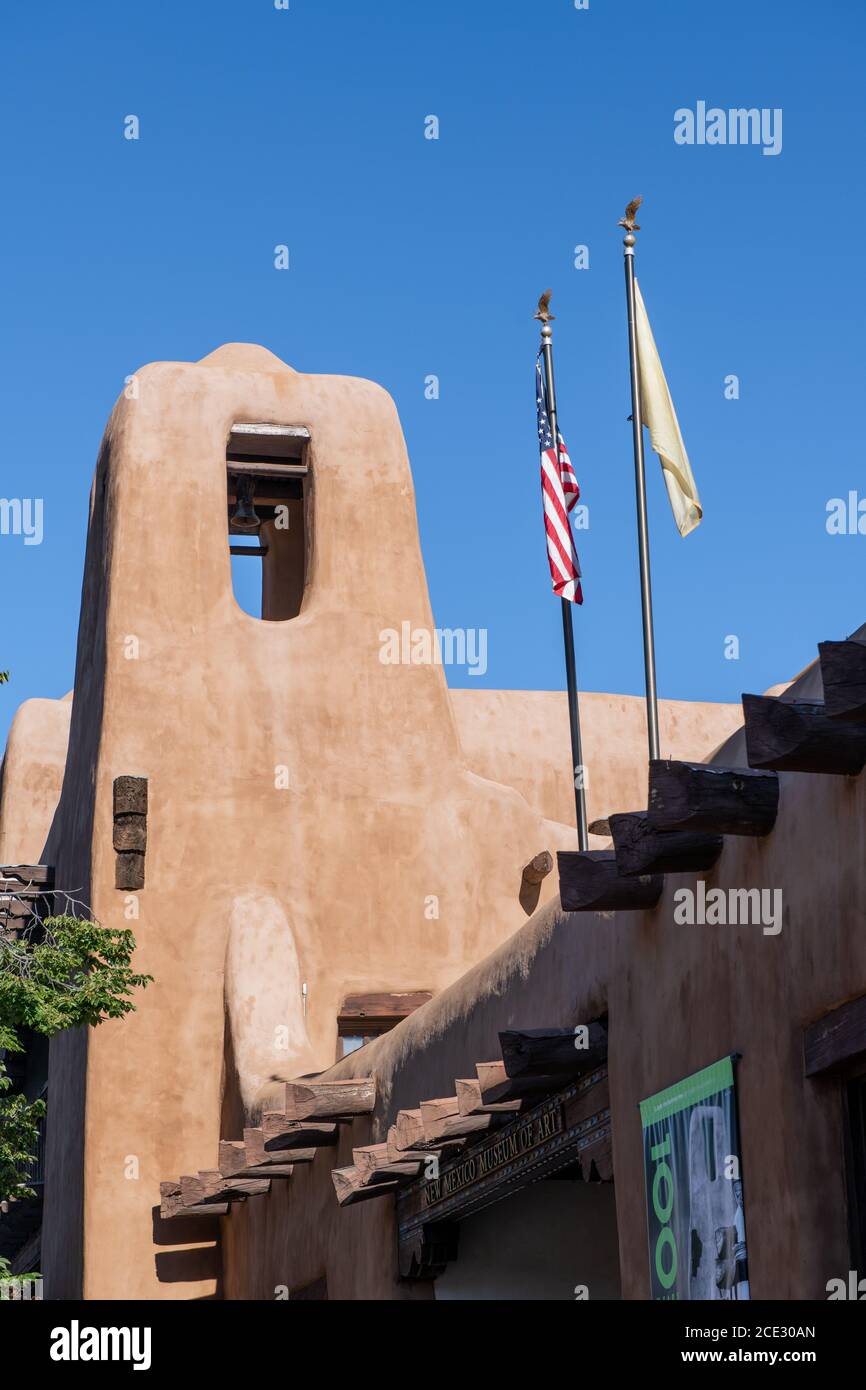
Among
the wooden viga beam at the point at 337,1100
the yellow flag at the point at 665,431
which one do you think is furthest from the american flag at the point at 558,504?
the wooden viga beam at the point at 337,1100

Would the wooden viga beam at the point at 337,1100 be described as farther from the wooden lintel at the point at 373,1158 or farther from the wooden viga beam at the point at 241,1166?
the wooden viga beam at the point at 241,1166

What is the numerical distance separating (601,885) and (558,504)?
6.06 meters

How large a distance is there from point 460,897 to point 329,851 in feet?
4.07

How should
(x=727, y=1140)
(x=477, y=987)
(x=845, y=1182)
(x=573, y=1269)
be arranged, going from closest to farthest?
(x=845, y=1182)
(x=727, y=1140)
(x=477, y=987)
(x=573, y=1269)

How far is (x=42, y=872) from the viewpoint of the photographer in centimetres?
1870

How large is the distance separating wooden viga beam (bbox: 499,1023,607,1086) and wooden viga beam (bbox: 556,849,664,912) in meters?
0.93

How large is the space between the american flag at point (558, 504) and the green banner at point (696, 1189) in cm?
→ 593

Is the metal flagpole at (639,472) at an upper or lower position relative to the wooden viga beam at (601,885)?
upper

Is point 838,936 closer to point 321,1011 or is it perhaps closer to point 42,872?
point 321,1011

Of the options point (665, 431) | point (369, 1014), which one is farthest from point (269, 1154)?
point (665, 431)

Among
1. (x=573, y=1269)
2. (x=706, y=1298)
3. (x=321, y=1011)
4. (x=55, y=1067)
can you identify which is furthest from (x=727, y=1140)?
(x=55, y=1067)

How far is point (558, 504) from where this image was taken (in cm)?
1456

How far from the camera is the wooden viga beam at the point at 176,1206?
1600cm

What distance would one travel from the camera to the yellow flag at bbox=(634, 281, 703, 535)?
1386 centimetres
